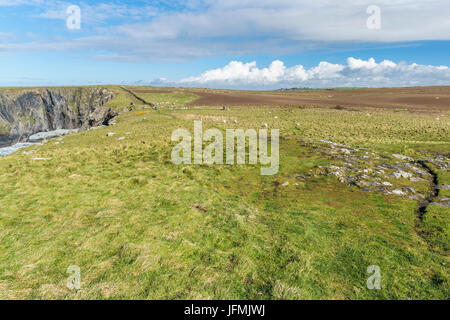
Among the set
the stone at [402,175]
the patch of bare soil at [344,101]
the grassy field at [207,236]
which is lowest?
the grassy field at [207,236]

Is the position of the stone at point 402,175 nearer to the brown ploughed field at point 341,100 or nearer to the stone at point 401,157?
the stone at point 401,157

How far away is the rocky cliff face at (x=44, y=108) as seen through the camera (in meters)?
101

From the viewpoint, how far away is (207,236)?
939cm

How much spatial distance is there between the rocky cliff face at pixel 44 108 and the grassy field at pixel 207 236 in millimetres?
100127

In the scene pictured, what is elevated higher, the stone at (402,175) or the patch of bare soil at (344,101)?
the patch of bare soil at (344,101)

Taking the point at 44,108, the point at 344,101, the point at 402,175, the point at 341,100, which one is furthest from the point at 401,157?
the point at 44,108

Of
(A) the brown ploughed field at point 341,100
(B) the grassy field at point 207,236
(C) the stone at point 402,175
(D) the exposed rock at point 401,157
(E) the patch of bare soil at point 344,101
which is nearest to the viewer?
(B) the grassy field at point 207,236

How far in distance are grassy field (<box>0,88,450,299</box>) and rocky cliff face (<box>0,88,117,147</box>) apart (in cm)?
10013

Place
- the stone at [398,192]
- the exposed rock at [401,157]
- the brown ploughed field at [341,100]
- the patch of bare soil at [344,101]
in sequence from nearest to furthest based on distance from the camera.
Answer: the stone at [398,192]
the exposed rock at [401,157]
the patch of bare soil at [344,101]
the brown ploughed field at [341,100]

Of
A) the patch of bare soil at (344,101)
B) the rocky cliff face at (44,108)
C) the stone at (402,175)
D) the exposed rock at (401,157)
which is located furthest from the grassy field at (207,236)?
the rocky cliff face at (44,108)

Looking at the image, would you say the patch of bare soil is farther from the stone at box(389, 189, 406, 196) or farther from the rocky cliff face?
the stone at box(389, 189, 406, 196)

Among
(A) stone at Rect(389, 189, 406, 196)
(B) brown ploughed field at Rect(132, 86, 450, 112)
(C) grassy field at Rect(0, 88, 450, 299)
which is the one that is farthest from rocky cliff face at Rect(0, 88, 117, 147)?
(A) stone at Rect(389, 189, 406, 196)

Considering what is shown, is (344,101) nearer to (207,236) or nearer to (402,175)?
(402,175)
